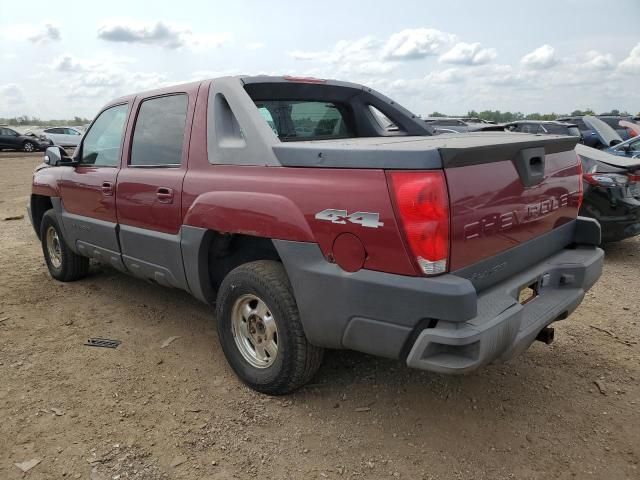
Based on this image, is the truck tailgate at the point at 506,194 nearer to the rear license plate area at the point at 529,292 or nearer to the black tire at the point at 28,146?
the rear license plate area at the point at 529,292

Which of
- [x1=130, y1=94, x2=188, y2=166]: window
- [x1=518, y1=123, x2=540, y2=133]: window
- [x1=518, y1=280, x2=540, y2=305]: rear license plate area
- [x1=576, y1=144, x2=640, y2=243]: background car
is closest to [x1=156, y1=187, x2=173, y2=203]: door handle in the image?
[x1=130, y1=94, x2=188, y2=166]: window

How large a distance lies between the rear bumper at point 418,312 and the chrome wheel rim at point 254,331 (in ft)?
1.27

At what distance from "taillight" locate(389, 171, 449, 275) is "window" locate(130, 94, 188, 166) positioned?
1.84 m

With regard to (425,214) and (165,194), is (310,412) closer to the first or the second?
(425,214)

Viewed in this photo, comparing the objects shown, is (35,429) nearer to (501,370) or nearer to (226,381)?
(226,381)

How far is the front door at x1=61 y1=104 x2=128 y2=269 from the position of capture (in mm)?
4199

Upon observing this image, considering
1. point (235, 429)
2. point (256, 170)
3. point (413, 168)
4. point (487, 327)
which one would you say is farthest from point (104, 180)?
point (487, 327)

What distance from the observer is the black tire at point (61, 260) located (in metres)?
5.22

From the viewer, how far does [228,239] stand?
3.32m

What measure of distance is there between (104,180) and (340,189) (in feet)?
8.38

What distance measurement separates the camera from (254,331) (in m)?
3.17

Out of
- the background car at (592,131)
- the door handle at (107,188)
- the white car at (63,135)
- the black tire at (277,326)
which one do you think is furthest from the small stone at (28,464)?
the white car at (63,135)

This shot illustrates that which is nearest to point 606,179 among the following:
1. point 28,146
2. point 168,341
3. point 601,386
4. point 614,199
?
point 614,199

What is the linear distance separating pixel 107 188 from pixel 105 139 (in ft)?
1.99
